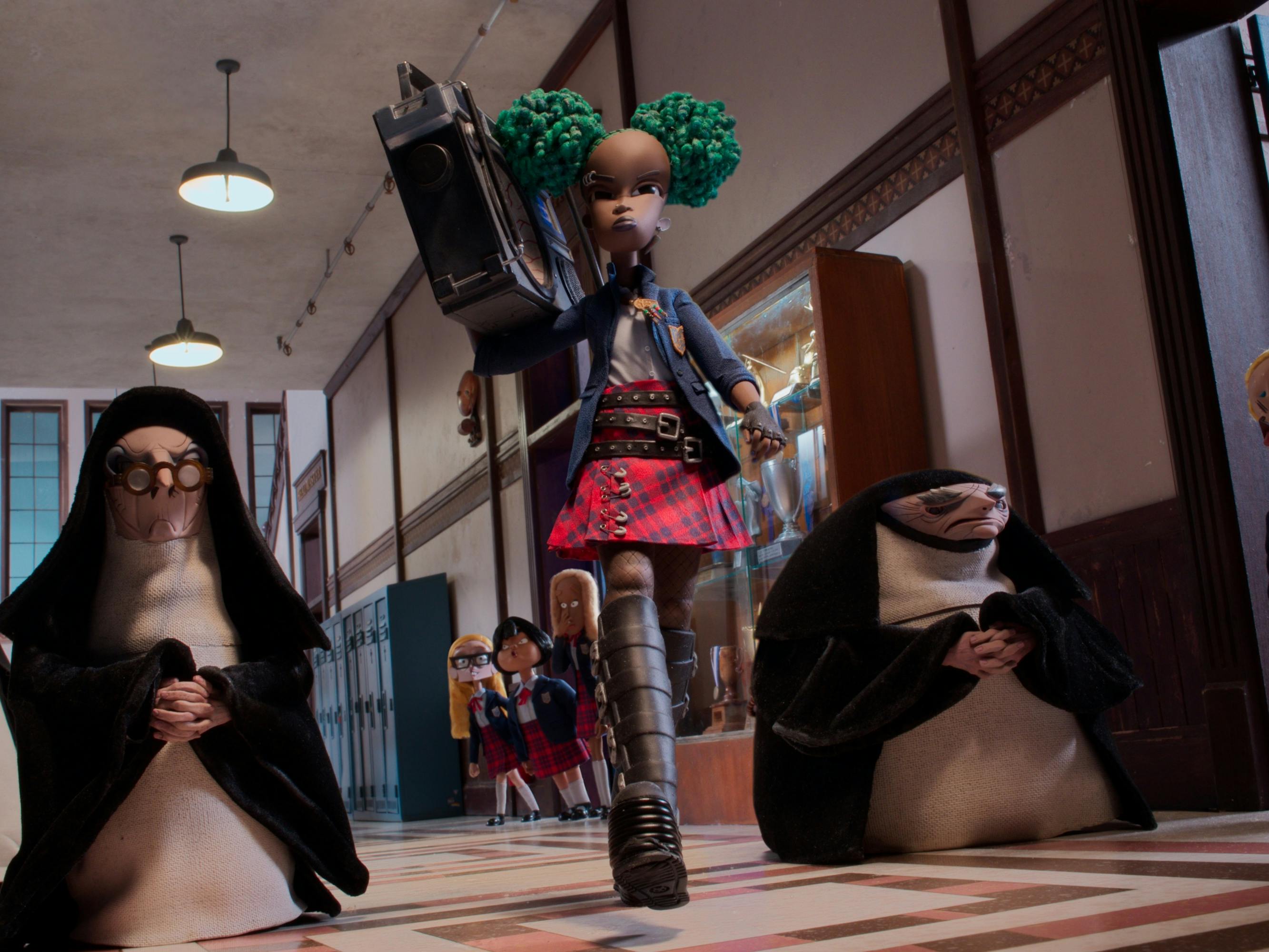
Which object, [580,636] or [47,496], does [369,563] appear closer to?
[580,636]

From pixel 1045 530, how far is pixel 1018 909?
7.77 feet

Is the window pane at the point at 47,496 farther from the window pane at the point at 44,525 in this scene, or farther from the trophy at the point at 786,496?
the trophy at the point at 786,496

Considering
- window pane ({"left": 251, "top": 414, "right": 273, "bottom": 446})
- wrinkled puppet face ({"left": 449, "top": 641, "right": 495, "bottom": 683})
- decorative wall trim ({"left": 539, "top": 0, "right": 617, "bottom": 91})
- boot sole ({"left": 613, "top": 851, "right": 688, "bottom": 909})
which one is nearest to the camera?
boot sole ({"left": 613, "top": 851, "right": 688, "bottom": 909})

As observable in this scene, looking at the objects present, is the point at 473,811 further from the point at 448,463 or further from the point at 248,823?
the point at 248,823

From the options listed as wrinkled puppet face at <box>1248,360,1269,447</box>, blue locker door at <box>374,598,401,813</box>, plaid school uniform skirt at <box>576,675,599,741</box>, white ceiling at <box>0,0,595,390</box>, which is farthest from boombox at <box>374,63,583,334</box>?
blue locker door at <box>374,598,401,813</box>

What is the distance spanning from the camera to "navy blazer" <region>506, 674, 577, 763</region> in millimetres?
6836

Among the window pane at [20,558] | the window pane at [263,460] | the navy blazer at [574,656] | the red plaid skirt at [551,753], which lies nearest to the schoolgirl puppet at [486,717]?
the red plaid skirt at [551,753]

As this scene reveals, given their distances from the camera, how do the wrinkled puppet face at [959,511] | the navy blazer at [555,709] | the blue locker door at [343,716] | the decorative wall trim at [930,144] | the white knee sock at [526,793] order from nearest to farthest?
the wrinkled puppet face at [959,511] → the decorative wall trim at [930,144] → the navy blazer at [555,709] → the white knee sock at [526,793] → the blue locker door at [343,716]

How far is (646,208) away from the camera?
250cm

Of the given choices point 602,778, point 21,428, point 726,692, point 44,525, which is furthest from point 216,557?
point 21,428

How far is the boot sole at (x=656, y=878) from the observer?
185cm

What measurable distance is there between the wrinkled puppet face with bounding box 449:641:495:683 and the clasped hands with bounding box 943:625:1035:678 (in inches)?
229

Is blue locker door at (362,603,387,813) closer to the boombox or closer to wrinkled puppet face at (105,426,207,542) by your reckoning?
wrinkled puppet face at (105,426,207,542)

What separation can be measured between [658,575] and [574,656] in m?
4.01
